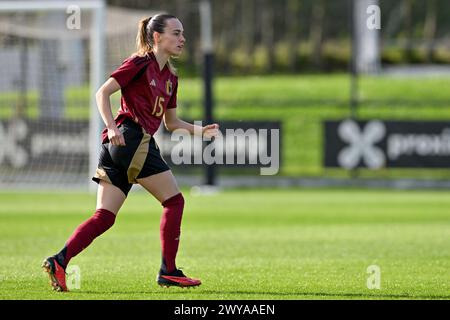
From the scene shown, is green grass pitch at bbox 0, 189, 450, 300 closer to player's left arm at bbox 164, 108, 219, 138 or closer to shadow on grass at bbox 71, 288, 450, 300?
shadow on grass at bbox 71, 288, 450, 300

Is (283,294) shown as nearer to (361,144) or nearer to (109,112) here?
(109,112)

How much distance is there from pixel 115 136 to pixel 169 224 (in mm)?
978

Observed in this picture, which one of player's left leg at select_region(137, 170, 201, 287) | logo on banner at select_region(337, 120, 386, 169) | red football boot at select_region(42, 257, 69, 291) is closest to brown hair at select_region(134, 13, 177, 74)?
player's left leg at select_region(137, 170, 201, 287)

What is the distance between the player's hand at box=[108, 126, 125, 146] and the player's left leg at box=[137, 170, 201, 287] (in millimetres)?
Result: 557

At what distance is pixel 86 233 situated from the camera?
8.83 meters

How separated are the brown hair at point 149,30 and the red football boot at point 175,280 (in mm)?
1666

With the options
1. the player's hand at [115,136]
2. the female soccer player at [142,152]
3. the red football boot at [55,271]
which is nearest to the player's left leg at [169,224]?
the female soccer player at [142,152]

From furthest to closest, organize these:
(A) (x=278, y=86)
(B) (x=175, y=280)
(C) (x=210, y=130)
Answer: (A) (x=278, y=86)
(C) (x=210, y=130)
(B) (x=175, y=280)

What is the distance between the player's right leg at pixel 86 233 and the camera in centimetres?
868

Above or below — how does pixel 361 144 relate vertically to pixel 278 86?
below

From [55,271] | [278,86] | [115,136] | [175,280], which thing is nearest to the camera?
[115,136]

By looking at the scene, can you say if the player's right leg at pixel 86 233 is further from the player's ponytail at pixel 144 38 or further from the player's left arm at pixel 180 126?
the player's ponytail at pixel 144 38

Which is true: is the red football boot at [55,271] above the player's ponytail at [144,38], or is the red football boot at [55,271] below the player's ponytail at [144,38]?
below

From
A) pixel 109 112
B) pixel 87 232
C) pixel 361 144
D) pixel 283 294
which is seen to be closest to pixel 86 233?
pixel 87 232
